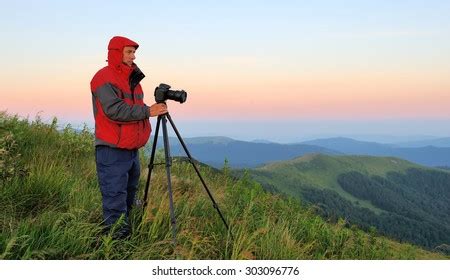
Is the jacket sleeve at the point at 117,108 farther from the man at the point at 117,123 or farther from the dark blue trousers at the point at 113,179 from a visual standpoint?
the dark blue trousers at the point at 113,179

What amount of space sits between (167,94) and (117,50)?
913 mm

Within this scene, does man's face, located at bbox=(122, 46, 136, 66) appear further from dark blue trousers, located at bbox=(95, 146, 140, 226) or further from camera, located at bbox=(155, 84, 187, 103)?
dark blue trousers, located at bbox=(95, 146, 140, 226)

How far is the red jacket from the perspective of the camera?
5.56m

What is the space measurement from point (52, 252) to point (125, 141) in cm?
164

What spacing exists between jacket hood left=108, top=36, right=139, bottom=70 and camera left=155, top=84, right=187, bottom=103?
0.67m

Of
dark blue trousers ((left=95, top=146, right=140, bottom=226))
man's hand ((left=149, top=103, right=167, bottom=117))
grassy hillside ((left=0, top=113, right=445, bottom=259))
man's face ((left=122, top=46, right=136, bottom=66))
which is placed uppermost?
man's face ((left=122, top=46, right=136, bottom=66))

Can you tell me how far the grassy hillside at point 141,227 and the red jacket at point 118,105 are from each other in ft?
3.55

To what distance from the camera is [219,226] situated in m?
6.57

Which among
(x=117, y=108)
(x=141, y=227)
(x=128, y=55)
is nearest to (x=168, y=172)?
(x=141, y=227)

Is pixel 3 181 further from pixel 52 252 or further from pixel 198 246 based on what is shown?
pixel 198 246

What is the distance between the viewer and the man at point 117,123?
220 inches

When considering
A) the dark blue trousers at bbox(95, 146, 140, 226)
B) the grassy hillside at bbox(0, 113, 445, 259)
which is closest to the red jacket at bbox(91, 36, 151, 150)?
the dark blue trousers at bbox(95, 146, 140, 226)
